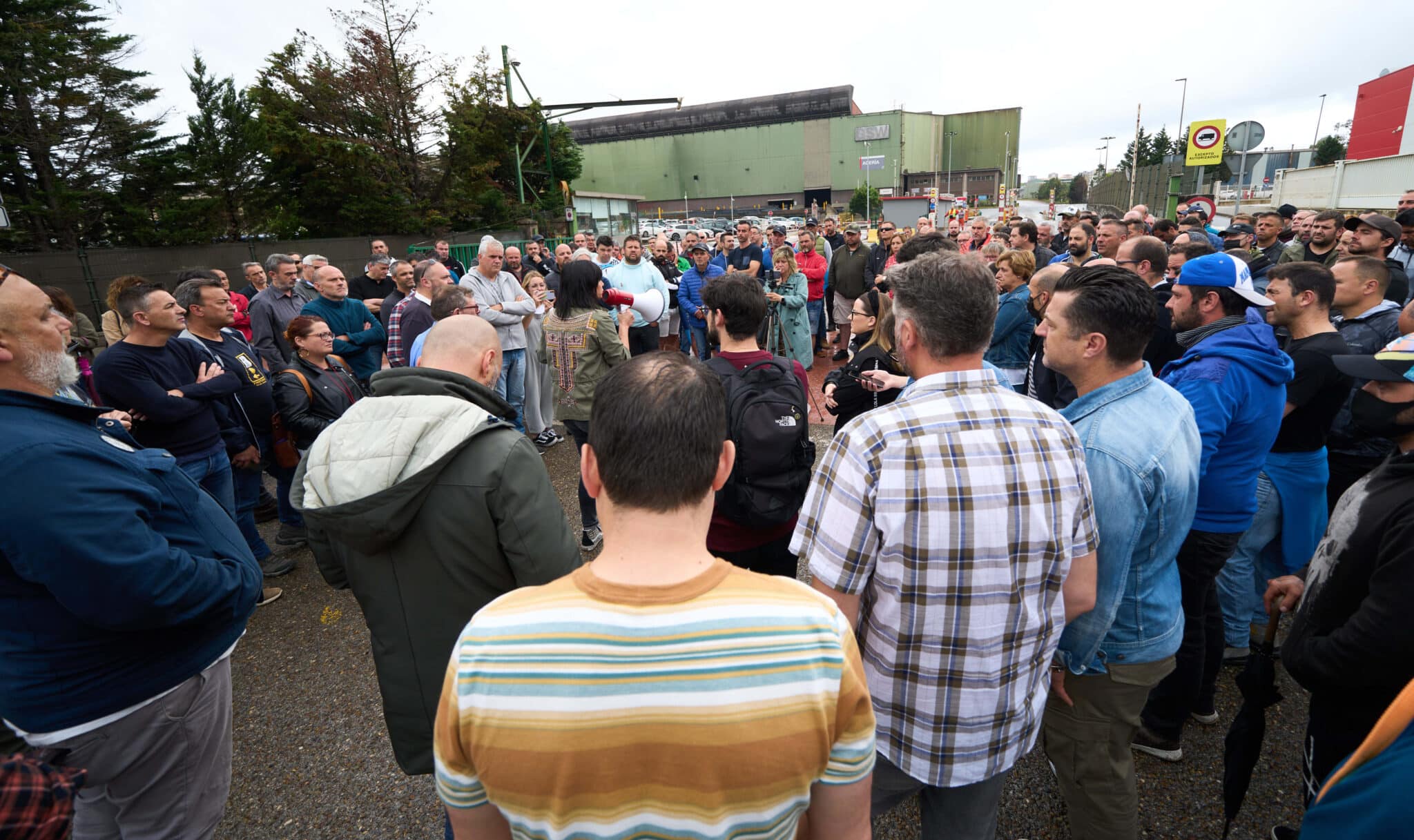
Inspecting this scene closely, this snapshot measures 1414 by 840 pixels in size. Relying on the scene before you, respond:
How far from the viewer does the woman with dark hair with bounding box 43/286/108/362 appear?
417 centimetres

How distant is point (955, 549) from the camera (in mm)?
1473

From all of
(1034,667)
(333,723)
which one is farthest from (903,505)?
(333,723)

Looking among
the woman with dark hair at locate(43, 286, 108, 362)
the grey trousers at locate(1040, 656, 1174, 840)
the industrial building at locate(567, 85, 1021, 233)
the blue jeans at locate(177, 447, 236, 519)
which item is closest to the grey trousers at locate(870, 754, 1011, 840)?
the grey trousers at locate(1040, 656, 1174, 840)

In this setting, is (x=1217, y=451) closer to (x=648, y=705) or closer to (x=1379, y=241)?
(x=648, y=705)

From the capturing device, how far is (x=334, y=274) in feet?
18.5

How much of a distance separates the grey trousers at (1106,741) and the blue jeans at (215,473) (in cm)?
448

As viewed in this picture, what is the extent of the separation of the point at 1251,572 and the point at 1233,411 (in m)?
1.31

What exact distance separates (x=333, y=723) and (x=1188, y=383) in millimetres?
4110

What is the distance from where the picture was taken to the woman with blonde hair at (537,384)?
6.87 meters

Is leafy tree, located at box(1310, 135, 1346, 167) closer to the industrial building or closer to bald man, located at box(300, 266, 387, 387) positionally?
the industrial building

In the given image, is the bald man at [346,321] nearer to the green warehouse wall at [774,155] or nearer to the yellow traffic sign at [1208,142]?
the yellow traffic sign at [1208,142]

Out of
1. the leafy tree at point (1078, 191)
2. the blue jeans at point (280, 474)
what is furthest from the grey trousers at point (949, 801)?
the leafy tree at point (1078, 191)

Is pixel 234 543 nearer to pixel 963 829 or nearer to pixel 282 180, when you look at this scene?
pixel 963 829

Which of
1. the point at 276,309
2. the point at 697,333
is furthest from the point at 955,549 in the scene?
the point at 697,333
